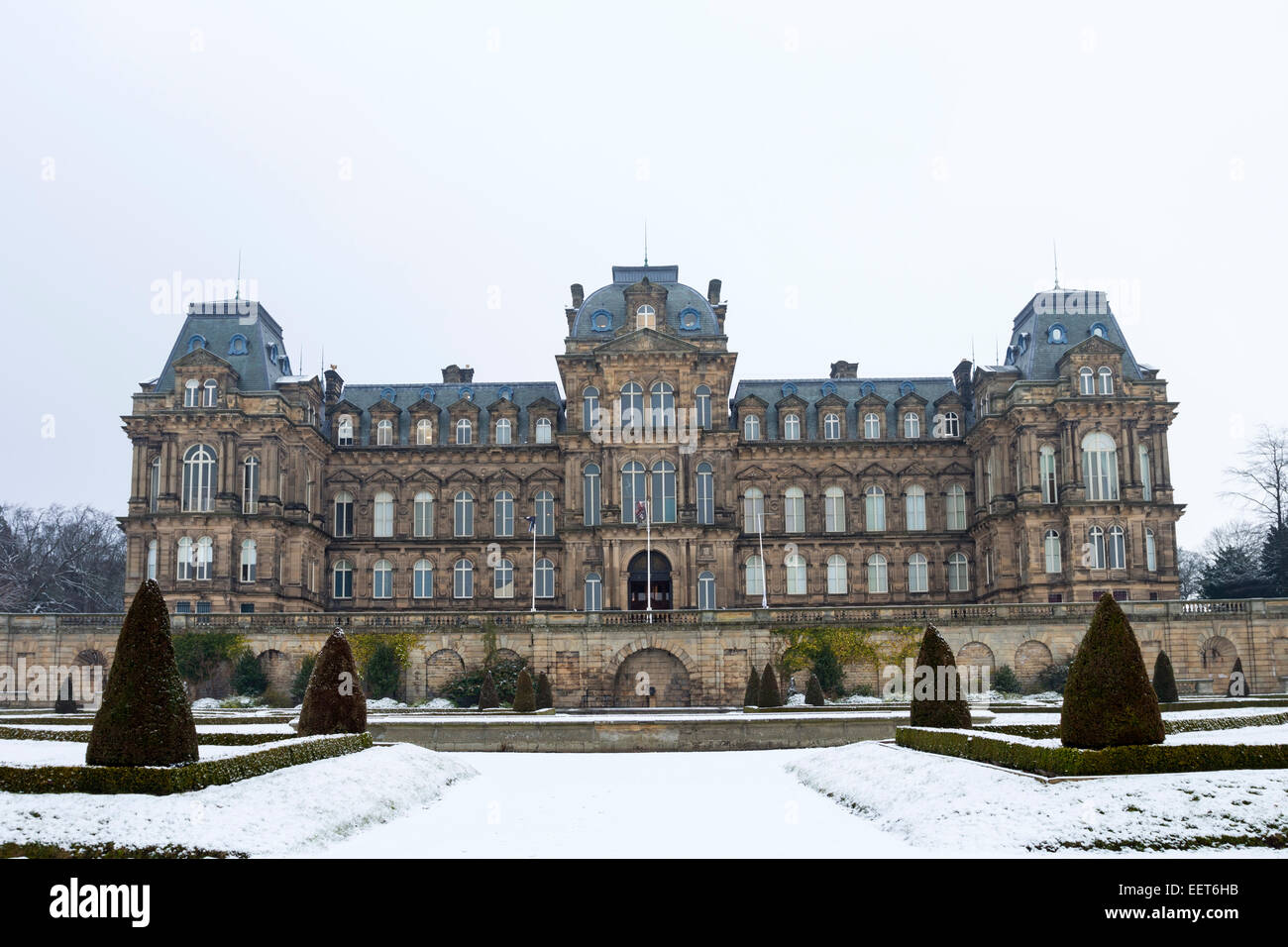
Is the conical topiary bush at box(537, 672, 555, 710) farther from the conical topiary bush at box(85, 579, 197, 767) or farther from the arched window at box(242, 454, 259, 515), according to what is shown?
the conical topiary bush at box(85, 579, 197, 767)

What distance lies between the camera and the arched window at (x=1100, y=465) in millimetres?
60344

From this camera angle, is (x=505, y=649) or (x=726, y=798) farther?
(x=505, y=649)

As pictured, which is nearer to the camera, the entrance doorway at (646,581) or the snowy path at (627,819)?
the snowy path at (627,819)

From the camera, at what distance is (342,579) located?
68.7 m

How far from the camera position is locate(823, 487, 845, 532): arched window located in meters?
68.6

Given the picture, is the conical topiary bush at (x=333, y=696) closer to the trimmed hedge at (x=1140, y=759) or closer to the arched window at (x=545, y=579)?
the trimmed hedge at (x=1140, y=759)

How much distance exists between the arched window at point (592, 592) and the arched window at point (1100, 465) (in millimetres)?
25107

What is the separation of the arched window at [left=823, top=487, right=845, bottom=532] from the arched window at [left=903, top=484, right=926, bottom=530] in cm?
350

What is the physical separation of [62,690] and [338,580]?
19.6 m

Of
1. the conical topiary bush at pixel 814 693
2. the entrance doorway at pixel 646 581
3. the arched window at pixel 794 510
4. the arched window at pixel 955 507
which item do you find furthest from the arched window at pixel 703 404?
the conical topiary bush at pixel 814 693

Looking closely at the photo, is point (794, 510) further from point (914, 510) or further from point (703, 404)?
point (703, 404)

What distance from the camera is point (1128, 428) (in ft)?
199
